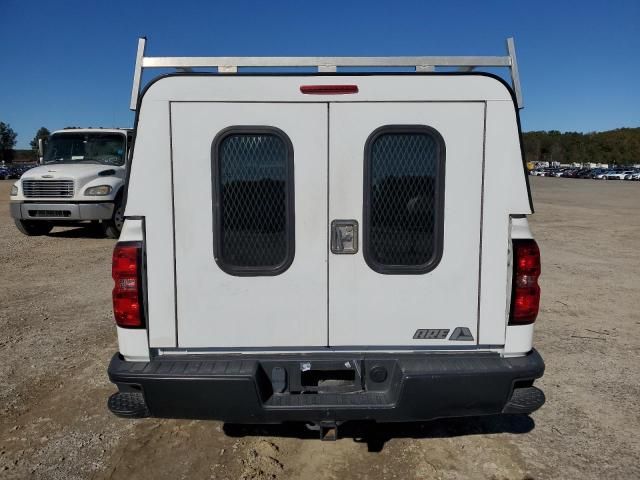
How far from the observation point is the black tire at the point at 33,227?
13211mm

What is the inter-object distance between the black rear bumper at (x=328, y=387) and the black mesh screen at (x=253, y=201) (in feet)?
1.96

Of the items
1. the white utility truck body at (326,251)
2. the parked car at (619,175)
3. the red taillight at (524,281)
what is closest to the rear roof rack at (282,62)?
the white utility truck body at (326,251)

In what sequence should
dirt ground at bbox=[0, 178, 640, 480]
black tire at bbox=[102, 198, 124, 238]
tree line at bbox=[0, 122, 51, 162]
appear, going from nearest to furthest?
dirt ground at bbox=[0, 178, 640, 480] → black tire at bbox=[102, 198, 124, 238] → tree line at bbox=[0, 122, 51, 162]

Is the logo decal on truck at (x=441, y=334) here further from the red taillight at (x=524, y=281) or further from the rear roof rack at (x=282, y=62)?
the rear roof rack at (x=282, y=62)

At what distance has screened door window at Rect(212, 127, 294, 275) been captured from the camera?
117 inches

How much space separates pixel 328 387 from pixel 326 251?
2.65 feet

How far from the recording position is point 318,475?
3293mm

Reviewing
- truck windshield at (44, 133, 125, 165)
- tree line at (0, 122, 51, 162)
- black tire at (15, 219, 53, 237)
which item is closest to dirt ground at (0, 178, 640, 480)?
truck windshield at (44, 133, 125, 165)

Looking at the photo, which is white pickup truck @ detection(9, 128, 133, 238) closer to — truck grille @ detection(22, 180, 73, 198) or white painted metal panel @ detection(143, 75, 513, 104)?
truck grille @ detection(22, 180, 73, 198)

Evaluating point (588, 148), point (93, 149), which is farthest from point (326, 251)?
point (588, 148)

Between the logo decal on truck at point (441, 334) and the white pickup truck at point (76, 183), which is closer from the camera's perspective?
the logo decal on truck at point (441, 334)

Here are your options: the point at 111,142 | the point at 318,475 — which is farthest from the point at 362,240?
the point at 111,142

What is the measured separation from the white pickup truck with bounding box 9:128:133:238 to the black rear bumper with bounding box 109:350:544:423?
953cm

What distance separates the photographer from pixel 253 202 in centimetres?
300
